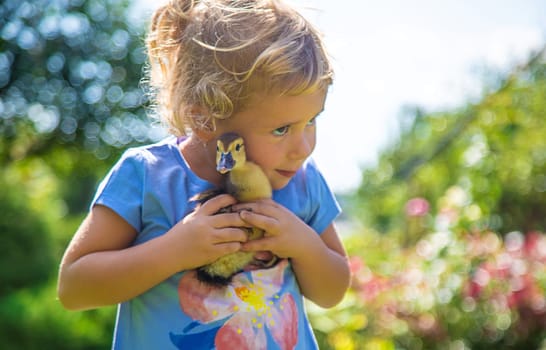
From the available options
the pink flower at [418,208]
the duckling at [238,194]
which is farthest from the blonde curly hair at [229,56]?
the pink flower at [418,208]

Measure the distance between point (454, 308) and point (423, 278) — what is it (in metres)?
0.28

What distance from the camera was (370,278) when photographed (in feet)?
14.9

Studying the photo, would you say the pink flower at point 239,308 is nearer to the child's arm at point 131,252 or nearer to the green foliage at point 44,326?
the child's arm at point 131,252

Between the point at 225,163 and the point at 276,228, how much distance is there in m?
0.19

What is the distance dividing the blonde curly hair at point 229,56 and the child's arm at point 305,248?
0.23 metres

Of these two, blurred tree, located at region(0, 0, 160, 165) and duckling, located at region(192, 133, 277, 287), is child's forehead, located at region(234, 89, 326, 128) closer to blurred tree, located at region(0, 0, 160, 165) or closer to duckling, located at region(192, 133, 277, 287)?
duckling, located at region(192, 133, 277, 287)

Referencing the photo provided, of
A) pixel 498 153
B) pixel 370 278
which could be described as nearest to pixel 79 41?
pixel 370 278

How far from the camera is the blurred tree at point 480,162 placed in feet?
18.5

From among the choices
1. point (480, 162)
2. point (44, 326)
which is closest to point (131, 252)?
point (44, 326)

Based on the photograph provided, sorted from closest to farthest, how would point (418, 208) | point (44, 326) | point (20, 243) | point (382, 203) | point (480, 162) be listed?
1. point (44, 326)
2. point (20, 243)
3. point (418, 208)
4. point (480, 162)
5. point (382, 203)

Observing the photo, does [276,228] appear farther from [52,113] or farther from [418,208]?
[52,113]

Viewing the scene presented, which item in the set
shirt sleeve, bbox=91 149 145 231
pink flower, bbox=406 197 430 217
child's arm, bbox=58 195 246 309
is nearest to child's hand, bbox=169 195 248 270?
child's arm, bbox=58 195 246 309

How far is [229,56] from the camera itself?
4.78ft

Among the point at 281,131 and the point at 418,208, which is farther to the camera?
the point at 418,208
